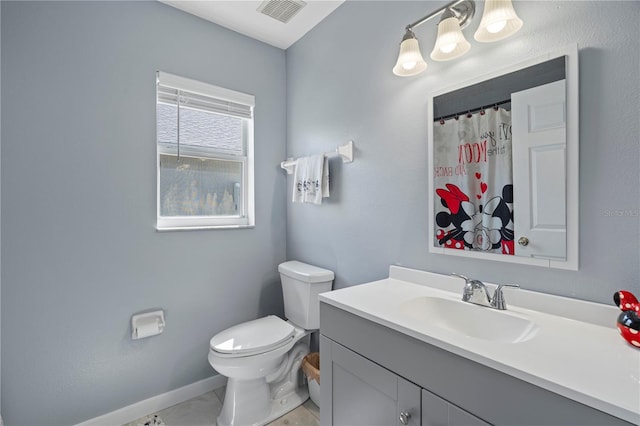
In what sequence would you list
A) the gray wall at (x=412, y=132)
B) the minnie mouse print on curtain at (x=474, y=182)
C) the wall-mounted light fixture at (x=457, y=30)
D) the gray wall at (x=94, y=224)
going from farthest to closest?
the gray wall at (x=94, y=224), the minnie mouse print on curtain at (x=474, y=182), the wall-mounted light fixture at (x=457, y=30), the gray wall at (x=412, y=132)

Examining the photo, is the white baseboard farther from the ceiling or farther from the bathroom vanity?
the ceiling

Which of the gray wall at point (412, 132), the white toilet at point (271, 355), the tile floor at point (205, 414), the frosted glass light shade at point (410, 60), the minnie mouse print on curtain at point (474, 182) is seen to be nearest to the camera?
the gray wall at point (412, 132)

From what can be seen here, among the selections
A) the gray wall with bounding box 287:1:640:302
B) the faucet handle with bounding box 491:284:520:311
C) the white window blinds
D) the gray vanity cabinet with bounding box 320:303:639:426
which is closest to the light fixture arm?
the gray wall with bounding box 287:1:640:302

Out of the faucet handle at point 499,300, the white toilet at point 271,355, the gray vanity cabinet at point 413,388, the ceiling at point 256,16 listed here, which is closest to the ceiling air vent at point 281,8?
the ceiling at point 256,16

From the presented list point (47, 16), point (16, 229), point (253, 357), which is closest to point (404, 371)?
point (253, 357)

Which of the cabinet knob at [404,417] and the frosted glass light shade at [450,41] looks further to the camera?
the frosted glass light shade at [450,41]

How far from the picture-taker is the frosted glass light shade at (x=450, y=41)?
111cm

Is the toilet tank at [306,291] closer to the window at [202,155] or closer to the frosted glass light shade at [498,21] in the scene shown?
the window at [202,155]

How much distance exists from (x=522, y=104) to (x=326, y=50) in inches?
51.0

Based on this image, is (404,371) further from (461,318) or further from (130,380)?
(130,380)

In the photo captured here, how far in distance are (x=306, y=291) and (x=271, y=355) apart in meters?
0.41

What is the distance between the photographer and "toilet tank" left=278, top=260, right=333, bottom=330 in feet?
5.90

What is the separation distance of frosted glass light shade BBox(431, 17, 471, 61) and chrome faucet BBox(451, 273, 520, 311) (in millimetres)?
887

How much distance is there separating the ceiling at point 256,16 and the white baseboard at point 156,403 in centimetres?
239
